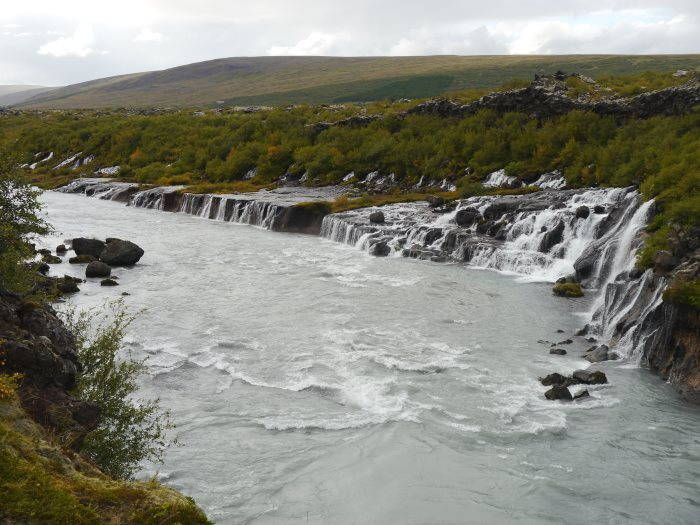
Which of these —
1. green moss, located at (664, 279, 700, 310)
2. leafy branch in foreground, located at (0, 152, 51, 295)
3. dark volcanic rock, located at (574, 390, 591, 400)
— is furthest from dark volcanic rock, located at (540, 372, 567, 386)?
leafy branch in foreground, located at (0, 152, 51, 295)

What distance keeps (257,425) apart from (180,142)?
9218 cm

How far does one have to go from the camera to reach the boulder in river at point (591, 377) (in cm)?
2252

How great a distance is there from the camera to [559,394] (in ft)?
69.9

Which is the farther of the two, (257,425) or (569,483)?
(257,425)

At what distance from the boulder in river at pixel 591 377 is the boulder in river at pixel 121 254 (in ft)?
A: 99.9

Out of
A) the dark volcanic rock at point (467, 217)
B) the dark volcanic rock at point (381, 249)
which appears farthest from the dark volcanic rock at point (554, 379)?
the dark volcanic rock at point (467, 217)

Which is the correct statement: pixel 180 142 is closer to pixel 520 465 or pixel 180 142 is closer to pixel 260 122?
pixel 260 122

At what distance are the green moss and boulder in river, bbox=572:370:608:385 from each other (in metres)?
3.82

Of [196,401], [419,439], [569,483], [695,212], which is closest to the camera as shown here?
[569,483]

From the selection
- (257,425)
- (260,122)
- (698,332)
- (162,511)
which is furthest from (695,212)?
(260,122)

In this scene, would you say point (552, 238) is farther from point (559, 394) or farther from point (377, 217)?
point (559, 394)

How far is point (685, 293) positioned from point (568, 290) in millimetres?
11587

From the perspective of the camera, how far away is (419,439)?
18766 mm

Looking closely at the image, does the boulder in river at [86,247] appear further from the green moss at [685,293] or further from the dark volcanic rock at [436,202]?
the green moss at [685,293]
